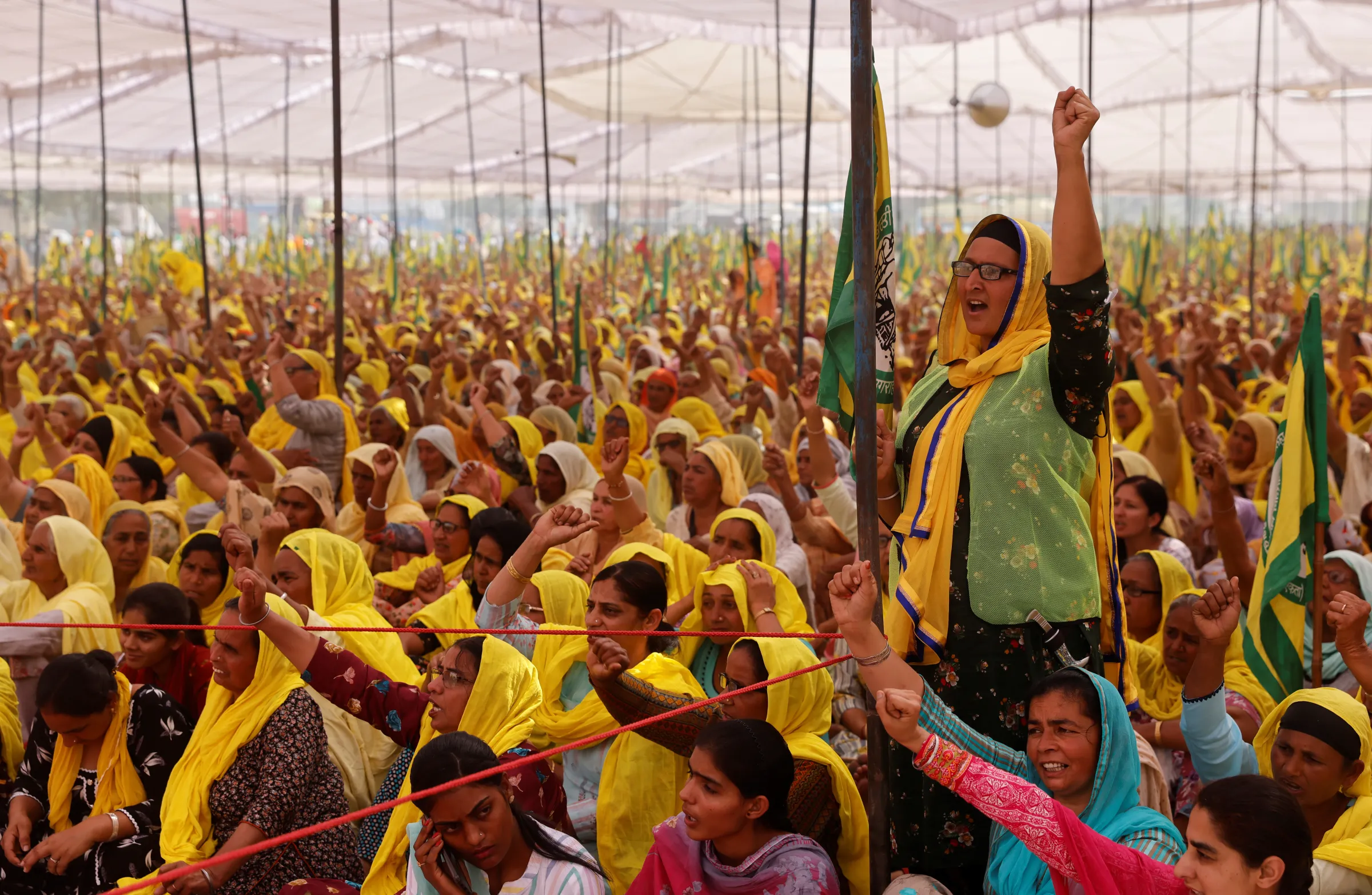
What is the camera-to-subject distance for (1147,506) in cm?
467

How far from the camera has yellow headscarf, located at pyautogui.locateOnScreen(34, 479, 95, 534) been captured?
5082mm

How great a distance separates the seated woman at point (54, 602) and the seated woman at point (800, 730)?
1.98 meters

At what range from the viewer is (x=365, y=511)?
5.78 metres

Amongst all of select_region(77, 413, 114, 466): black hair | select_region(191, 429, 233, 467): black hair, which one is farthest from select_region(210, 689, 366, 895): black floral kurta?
select_region(77, 413, 114, 466): black hair

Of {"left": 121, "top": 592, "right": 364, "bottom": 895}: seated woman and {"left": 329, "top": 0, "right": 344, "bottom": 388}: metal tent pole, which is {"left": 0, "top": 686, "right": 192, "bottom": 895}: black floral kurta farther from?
{"left": 329, "top": 0, "right": 344, "bottom": 388}: metal tent pole

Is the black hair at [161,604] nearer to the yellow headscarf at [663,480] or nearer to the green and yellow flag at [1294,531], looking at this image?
the yellow headscarf at [663,480]

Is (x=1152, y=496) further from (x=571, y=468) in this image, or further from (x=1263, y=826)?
(x=1263, y=826)

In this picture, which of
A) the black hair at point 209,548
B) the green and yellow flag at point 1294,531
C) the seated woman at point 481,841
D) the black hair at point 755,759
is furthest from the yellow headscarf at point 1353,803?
the black hair at point 209,548

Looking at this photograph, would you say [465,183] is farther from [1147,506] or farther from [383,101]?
[1147,506]

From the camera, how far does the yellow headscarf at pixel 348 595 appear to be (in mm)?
3834

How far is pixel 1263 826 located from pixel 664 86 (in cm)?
1943

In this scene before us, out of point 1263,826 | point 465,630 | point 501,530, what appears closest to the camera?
point 1263,826

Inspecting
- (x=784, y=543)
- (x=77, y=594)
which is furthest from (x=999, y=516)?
(x=77, y=594)

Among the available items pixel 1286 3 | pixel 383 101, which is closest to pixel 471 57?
pixel 383 101
